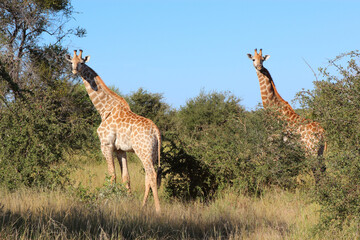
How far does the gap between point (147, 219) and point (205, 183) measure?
3.02 metres

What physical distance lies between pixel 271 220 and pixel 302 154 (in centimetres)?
198

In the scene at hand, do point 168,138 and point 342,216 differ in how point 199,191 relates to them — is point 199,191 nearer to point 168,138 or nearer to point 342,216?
point 168,138

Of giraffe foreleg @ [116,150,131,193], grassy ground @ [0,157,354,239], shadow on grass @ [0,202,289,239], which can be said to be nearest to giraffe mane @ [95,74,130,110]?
giraffe foreleg @ [116,150,131,193]

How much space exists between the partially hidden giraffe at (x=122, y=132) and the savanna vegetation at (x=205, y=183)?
0.52 m

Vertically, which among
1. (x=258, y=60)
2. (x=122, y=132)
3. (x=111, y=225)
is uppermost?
(x=258, y=60)

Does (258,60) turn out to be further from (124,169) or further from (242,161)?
(124,169)

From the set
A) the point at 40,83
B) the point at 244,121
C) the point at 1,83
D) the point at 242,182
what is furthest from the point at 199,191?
the point at 40,83

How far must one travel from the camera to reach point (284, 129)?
8391mm

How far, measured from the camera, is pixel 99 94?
28.3 feet

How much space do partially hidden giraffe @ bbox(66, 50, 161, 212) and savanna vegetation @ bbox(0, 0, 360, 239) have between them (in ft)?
1.72

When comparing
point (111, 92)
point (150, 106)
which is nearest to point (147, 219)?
point (111, 92)

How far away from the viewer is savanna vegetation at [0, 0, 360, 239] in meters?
5.54

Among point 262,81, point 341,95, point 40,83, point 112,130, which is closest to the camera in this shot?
point 341,95

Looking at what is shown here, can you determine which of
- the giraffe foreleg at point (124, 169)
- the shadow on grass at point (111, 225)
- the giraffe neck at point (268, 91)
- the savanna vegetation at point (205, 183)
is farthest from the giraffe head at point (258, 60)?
the shadow on grass at point (111, 225)
